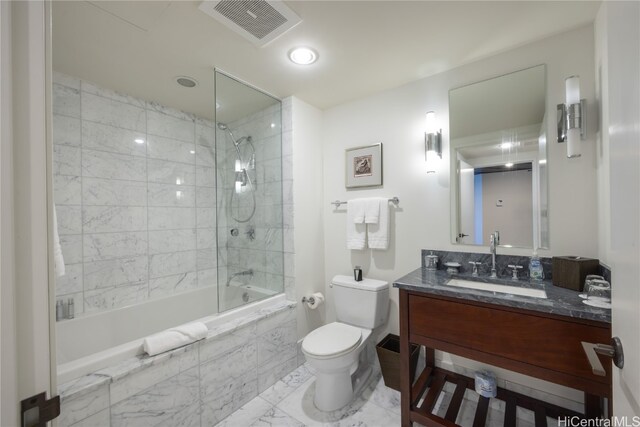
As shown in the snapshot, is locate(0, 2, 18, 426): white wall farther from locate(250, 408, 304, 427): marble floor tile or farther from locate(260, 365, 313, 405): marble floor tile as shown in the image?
locate(260, 365, 313, 405): marble floor tile

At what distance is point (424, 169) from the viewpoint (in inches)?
81.7

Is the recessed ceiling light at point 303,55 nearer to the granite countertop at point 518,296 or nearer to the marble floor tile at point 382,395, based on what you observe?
the granite countertop at point 518,296

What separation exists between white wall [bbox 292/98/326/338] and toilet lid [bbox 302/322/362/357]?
449 mm

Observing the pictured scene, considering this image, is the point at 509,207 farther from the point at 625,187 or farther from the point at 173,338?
the point at 173,338

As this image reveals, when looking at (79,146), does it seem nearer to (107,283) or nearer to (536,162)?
(107,283)

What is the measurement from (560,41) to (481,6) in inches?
26.4

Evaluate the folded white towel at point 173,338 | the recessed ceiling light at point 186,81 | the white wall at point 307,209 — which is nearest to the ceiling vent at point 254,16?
the recessed ceiling light at point 186,81

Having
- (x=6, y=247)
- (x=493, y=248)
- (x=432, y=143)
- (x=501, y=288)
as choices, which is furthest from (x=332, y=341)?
(x=6, y=247)

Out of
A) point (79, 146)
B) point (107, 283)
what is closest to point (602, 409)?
point (107, 283)

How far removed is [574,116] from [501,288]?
40.8 inches

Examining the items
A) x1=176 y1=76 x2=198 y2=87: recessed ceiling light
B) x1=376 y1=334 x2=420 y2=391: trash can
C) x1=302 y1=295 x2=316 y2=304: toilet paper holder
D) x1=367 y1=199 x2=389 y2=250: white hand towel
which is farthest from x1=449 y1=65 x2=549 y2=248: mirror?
x1=176 y1=76 x2=198 y2=87: recessed ceiling light

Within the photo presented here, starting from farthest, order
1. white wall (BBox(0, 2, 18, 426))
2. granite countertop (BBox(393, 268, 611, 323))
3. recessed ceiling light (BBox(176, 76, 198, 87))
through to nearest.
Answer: recessed ceiling light (BBox(176, 76, 198, 87)) → granite countertop (BBox(393, 268, 611, 323)) → white wall (BBox(0, 2, 18, 426))

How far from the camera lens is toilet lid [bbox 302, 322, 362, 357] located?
1709mm

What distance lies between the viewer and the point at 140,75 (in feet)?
6.38
